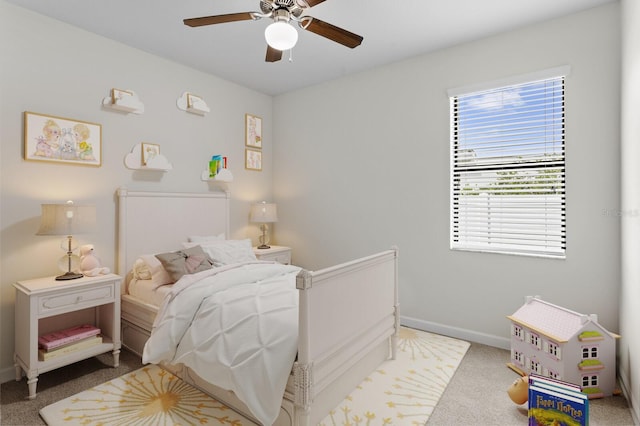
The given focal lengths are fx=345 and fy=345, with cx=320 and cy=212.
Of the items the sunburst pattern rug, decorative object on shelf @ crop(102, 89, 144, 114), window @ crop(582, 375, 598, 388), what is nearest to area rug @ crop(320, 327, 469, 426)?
the sunburst pattern rug

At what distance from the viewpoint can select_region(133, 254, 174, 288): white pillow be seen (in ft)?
9.57

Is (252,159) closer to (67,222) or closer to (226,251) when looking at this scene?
(226,251)

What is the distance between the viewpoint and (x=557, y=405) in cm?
180

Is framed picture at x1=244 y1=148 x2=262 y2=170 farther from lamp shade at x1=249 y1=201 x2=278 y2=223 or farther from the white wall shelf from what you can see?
lamp shade at x1=249 y1=201 x2=278 y2=223

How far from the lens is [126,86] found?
3264 millimetres

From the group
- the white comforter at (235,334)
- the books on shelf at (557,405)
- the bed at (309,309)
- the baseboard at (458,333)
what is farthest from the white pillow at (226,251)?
the books on shelf at (557,405)

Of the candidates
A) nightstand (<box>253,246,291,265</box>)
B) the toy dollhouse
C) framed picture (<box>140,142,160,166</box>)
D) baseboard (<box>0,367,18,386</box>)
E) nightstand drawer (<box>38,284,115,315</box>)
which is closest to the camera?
the toy dollhouse

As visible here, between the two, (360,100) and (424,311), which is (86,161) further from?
(424,311)

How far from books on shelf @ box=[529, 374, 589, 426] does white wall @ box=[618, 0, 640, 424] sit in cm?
55

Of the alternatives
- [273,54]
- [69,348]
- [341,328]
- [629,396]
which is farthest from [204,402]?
[629,396]

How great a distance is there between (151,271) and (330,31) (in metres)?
2.36

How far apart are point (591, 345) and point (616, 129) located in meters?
1.59

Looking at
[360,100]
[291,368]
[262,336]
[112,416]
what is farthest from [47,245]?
[360,100]

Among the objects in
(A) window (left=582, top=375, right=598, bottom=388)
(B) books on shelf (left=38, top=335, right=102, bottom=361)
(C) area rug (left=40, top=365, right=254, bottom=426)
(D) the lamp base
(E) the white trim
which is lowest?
(C) area rug (left=40, top=365, right=254, bottom=426)
